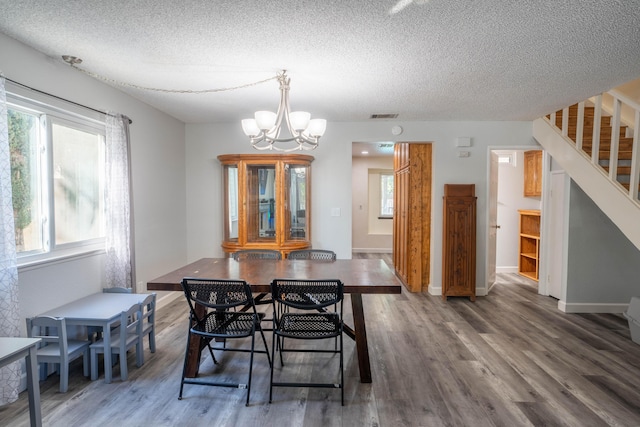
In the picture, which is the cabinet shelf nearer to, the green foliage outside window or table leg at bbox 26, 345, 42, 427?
table leg at bbox 26, 345, 42, 427

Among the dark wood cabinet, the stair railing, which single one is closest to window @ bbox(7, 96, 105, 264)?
the dark wood cabinet

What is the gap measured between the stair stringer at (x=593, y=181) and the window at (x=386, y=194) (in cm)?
406

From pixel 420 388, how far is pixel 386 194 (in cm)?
630

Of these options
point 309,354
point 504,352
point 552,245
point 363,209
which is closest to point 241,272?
point 309,354

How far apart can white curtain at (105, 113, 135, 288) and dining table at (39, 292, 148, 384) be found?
Result: 0.28 metres

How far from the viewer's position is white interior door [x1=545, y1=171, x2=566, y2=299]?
4.18 m

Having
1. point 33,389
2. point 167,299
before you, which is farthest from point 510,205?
point 33,389

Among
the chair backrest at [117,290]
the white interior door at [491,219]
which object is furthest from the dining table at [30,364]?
the white interior door at [491,219]

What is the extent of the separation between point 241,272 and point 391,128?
2939 mm

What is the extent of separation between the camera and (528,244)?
19.0 feet

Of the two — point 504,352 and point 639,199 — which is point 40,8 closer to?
point 504,352

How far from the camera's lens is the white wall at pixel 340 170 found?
176 inches

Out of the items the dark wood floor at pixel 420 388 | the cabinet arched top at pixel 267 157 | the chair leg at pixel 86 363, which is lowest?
the dark wood floor at pixel 420 388

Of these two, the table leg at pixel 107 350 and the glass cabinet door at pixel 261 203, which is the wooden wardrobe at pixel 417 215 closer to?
the glass cabinet door at pixel 261 203
